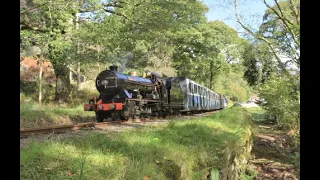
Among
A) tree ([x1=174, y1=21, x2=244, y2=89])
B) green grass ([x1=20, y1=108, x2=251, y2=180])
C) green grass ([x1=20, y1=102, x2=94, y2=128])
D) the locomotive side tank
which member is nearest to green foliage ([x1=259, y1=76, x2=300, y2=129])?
tree ([x1=174, y1=21, x2=244, y2=89])

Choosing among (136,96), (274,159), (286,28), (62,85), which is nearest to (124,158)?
(274,159)

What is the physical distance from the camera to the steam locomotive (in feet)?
42.3

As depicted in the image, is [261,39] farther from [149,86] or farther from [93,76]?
[93,76]

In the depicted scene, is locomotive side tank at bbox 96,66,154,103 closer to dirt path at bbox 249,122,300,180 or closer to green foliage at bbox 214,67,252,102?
dirt path at bbox 249,122,300,180

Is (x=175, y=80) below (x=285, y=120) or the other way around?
the other way around

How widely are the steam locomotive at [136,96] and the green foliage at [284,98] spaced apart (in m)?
5.34

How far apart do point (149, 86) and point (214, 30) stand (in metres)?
15.2

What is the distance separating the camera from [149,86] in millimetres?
16078

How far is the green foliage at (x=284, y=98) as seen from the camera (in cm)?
1231

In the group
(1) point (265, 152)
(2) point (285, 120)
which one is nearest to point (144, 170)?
(1) point (265, 152)

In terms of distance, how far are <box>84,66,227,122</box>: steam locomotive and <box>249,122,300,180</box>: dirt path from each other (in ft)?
16.1

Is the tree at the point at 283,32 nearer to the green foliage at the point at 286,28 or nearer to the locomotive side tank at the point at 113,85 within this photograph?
the green foliage at the point at 286,28
